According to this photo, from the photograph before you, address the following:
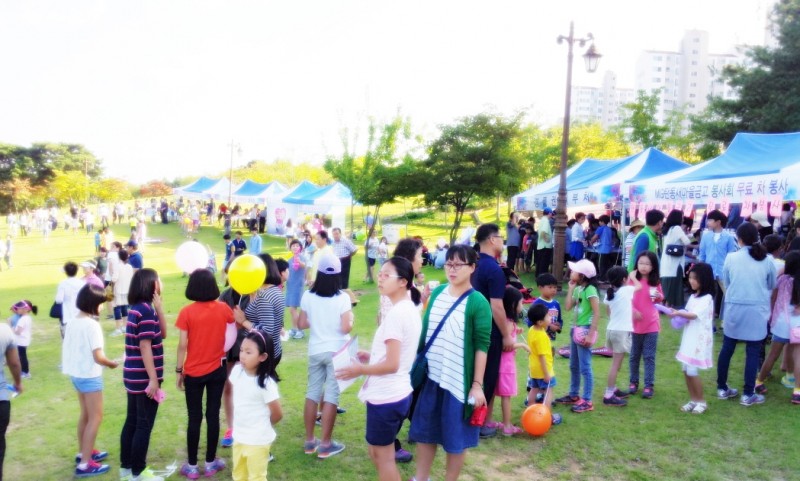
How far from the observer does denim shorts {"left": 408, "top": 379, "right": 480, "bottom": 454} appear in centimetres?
317

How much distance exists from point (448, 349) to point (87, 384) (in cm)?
274

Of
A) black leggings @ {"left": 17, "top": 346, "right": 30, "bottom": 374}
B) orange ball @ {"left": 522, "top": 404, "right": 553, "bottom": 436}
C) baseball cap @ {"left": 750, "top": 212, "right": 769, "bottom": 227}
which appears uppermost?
baseball cap @ {"left": 750, "top": 212, "right": 769, "bottom": 227}

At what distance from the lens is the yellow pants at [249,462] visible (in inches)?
127

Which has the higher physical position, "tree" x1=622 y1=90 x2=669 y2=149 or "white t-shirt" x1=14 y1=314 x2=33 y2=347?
"tree" x1=622 y1=90 x2=669 y2=149

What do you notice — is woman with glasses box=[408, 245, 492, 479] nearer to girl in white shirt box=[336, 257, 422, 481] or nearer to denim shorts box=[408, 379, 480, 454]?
denim shorts box=[408, 379, 480, 454]

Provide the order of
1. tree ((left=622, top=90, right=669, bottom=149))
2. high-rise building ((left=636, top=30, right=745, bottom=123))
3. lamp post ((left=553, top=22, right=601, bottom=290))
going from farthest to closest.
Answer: high-rise building ((left=636, top=30, right=745, bottom=123)) → tree ((left=622, top=90, right=669, bottom=149)) → lamp post ((left=553, top=22, right=601, bottom=290))

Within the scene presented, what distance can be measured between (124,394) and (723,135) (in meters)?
20.7

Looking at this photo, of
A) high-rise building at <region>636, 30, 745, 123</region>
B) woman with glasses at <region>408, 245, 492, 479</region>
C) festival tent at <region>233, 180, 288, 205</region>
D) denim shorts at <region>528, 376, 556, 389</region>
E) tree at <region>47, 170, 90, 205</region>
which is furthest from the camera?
high-rise building at <region>636, 30, 745, 123</region>

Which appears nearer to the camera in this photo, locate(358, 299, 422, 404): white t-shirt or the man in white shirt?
locate(358, 299, 422, 404): white t-shirt

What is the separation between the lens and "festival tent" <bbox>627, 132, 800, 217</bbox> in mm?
7383

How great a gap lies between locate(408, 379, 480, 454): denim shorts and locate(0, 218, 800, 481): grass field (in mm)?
948

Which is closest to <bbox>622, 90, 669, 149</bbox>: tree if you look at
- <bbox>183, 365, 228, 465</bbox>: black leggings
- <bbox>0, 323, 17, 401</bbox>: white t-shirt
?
<bbox>183, 365, 228, 465</bbox>: black leggings

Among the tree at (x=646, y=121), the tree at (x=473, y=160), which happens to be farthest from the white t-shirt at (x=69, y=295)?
the tree at (x=646, y=121)

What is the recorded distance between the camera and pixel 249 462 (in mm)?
3234
